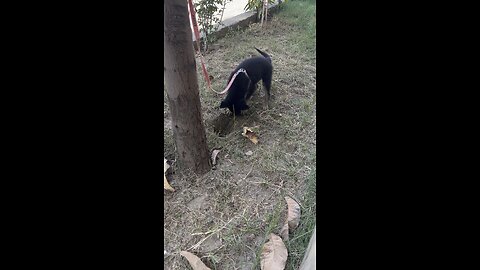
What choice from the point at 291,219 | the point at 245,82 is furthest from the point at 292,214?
the point at 245,82

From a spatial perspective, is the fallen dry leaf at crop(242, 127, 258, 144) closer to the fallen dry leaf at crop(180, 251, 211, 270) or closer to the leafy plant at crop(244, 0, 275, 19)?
the fallen dry leaf at crop(180, 251, 211, 270)

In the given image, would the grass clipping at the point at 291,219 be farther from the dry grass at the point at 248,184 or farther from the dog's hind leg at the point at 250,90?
the dog's hind leg at the point at 250,90

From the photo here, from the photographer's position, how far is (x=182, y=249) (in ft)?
7.16

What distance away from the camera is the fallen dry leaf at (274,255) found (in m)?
1.95

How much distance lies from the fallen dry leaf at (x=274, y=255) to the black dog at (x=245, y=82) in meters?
1.76

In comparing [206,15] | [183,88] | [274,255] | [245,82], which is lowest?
[274,255]

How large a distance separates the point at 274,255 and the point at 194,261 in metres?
0.48

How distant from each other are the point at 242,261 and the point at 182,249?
15.7 inches

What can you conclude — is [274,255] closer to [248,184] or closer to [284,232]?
[284,232]

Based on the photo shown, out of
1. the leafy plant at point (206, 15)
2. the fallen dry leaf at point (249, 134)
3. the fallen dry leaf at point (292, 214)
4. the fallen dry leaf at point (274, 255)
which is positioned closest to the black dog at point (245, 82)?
the fallen dry leaf at point (249, 134)

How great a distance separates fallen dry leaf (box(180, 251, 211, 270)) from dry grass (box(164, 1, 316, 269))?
0.04m

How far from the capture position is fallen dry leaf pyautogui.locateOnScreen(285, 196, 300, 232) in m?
2.27

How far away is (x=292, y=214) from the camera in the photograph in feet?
7.69
